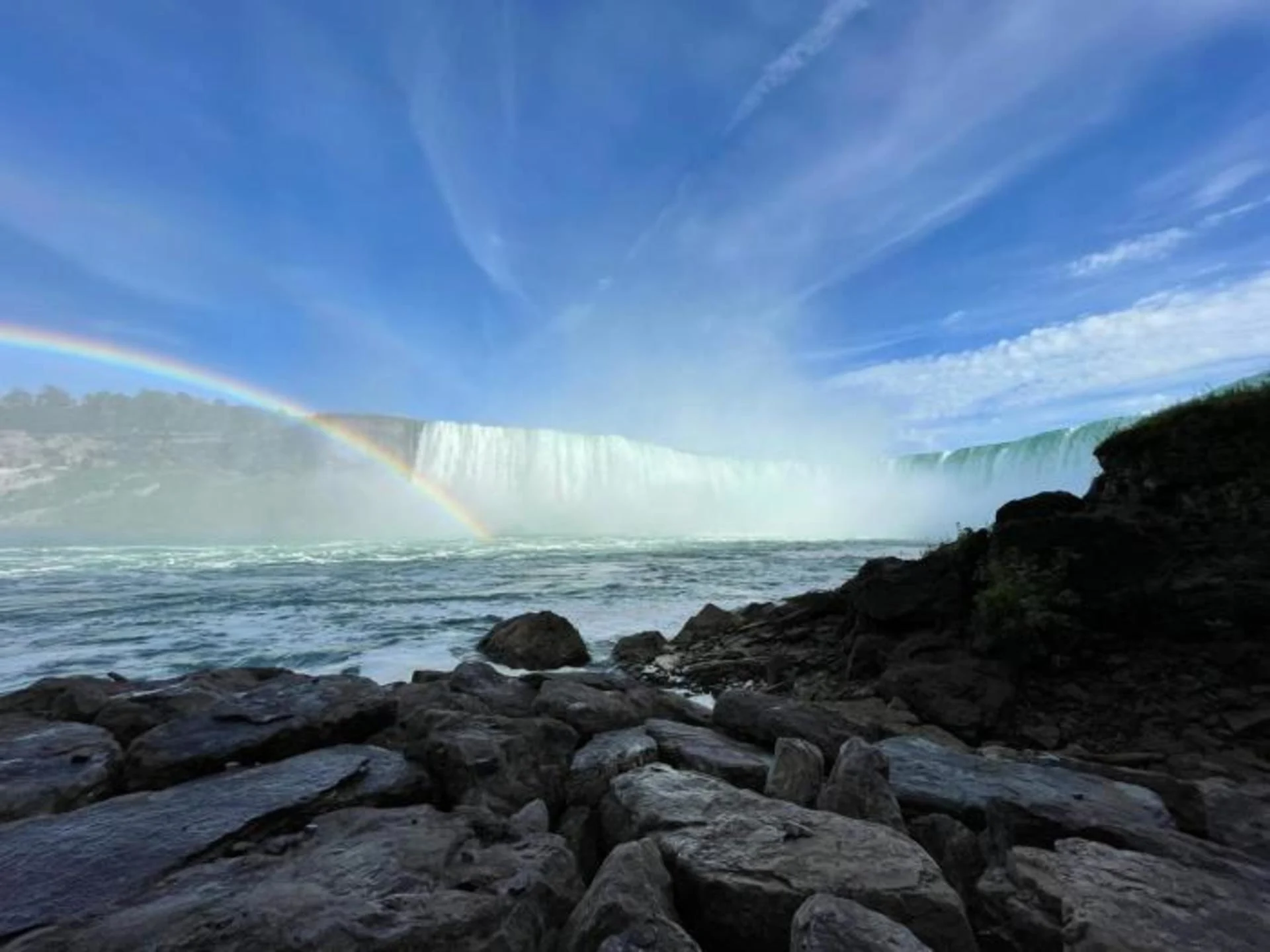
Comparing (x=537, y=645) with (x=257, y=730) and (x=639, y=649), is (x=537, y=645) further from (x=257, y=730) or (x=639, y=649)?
(x=257, y=730)

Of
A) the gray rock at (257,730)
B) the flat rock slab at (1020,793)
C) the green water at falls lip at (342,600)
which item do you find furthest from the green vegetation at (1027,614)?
the gray rock at (257,730)

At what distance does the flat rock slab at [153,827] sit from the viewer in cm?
297

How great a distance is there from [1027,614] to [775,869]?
23.4 feet

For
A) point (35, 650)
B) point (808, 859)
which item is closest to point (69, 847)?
point (808, 859)

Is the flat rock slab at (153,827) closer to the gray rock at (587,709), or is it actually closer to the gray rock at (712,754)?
the gray rock at (587,709)

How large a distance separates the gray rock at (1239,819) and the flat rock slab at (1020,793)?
0.25 meters

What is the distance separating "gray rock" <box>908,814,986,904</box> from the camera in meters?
3.54

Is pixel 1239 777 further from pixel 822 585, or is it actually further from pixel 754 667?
pixel 822 585

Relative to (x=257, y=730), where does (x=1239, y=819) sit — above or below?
below

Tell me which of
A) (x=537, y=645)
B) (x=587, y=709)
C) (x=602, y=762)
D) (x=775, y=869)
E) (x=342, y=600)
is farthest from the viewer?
(x=342, y=600)

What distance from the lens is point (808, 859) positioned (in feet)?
10.3

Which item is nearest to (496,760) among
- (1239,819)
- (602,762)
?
(602,762)

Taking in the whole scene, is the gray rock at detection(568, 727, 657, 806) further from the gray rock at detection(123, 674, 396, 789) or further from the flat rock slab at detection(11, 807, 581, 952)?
the gray rock at detection(123, 674, 396, 789)

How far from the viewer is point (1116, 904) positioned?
2.86 metres
